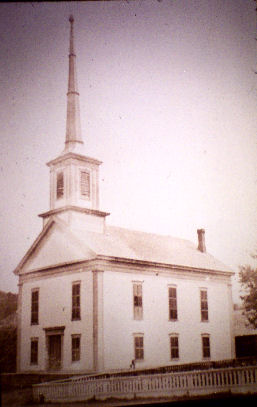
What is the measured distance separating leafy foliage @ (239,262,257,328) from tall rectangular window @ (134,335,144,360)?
225 cm

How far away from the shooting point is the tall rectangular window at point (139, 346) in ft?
33.8

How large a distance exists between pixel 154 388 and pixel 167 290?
2580 millimetres

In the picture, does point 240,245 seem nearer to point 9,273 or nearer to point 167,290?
point 167,290

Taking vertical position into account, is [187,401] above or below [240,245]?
below

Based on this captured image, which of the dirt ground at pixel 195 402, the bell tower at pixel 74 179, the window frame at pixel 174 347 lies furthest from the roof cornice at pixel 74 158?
the dirt ground at pixel 195 402

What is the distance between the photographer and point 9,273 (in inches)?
328

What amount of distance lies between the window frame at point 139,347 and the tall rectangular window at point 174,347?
2.03 ft

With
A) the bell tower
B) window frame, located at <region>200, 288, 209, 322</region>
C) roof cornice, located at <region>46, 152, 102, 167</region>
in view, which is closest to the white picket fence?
window frame, located at <region>200, 288, 209, 322</region>

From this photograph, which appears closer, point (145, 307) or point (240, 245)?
point (240, 245)

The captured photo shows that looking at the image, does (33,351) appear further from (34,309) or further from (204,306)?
(204,306)

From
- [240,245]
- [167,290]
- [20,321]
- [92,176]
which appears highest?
[92,176]

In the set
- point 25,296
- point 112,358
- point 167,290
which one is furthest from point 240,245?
point 25,296

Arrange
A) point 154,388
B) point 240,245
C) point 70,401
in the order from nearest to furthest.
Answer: point 70,401 → point 154,388 → point 240,245

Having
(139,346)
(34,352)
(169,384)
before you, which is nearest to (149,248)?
(139,346)
